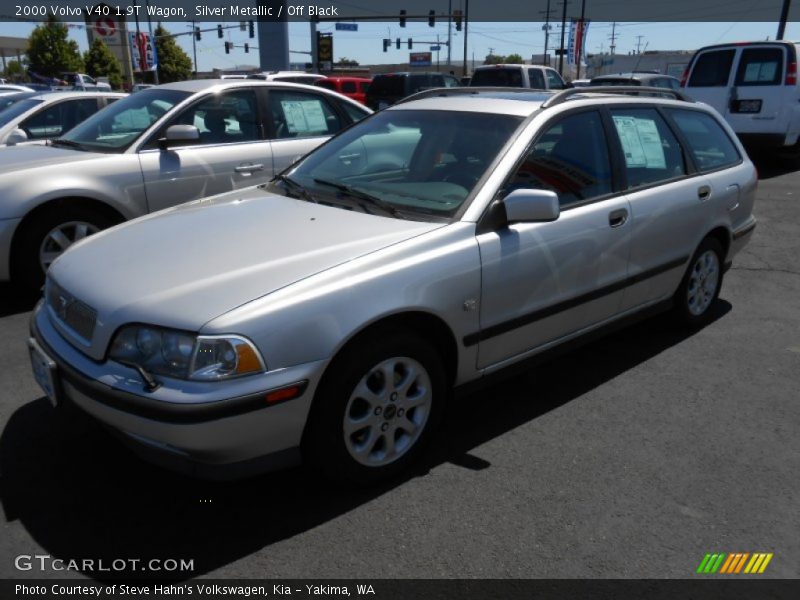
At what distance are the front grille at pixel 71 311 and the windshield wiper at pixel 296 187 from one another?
123 centimetres

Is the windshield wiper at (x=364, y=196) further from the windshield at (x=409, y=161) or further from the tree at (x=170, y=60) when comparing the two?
the tree at (x=170, y=60)

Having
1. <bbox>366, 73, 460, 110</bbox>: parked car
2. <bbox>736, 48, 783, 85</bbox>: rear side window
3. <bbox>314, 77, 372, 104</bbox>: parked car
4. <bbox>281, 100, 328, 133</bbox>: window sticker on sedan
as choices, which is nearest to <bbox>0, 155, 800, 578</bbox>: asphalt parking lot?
<bbox>281, 100, 328, 133</bbox>: window sticker on sedan

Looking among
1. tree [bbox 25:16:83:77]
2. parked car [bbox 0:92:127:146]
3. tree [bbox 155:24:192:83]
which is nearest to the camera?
parked car [bbox 0:92:127:146]

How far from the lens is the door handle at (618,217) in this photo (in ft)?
11.9

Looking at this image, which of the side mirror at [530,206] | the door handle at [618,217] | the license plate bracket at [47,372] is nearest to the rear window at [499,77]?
the door handle at [618,217]

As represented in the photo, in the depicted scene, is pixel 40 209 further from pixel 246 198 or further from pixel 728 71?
pixel 728 71

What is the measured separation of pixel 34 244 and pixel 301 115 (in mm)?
2580

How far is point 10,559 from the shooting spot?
2.43 meters

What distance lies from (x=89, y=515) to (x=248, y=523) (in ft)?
2.04

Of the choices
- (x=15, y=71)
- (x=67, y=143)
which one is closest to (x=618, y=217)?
(x=67, y=143)

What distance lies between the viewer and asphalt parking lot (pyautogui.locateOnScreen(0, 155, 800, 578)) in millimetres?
2492

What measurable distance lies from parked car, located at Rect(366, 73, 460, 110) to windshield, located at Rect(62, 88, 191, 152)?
A: 14.2 metres

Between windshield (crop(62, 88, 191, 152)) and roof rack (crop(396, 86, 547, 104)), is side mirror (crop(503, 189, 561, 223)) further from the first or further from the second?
windshield (crop(62, 88, 191, 152))

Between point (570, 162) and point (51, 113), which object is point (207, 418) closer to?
point (570, 162)
